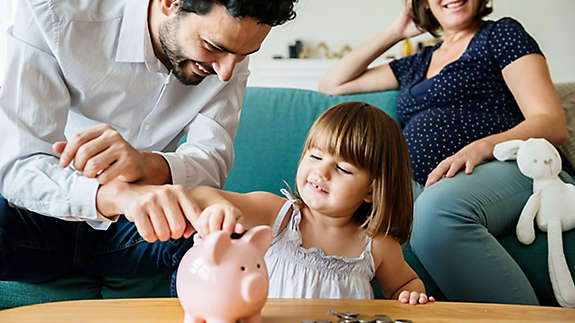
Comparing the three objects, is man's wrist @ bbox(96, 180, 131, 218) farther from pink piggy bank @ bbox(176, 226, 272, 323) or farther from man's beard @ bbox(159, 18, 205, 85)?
man's beard @ bbox(159, 18, 205, 85)

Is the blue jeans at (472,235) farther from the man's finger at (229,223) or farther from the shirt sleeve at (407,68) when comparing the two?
the man's finger at (229,223)

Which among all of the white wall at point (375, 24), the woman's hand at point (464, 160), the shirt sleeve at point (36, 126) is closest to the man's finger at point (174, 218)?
the shirt sleeve at point (36, 126)

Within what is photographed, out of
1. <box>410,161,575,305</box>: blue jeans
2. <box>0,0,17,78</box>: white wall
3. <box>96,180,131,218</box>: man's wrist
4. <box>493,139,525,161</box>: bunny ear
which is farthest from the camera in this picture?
<box>0,0,17,78</box>: white wall

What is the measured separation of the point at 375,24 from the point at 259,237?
3.80m

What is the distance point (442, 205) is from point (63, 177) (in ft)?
2.94

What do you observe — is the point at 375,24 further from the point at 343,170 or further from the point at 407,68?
the point at 343,170

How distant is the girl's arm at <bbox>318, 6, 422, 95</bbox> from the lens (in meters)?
2.08

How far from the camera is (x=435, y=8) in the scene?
1.87 metres

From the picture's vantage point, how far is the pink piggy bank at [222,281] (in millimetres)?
665

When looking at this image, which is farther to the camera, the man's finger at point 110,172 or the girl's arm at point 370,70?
the girl's arm at point 370,70

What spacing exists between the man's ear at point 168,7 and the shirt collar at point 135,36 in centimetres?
7

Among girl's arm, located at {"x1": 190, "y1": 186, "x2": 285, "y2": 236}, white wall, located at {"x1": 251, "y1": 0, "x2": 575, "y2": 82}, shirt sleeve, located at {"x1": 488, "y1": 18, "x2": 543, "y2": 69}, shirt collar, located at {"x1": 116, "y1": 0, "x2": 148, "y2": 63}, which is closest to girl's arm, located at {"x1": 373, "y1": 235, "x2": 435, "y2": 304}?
girl's arm, located at {"x1": 190, "y1": 186, "x2": 285, "y2": 236}

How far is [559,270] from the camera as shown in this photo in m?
1.35

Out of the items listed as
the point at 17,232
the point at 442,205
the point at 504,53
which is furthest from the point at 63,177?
the point at 504,53
